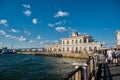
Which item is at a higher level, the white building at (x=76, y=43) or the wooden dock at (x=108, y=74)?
the white building at (x=76, y=43)

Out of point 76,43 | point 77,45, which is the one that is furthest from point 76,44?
point 76,43

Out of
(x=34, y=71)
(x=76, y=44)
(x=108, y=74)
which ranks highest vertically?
(x=76, y=44)

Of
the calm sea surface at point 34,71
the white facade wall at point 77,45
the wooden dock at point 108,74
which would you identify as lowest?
the calm sea surface at point 34,71

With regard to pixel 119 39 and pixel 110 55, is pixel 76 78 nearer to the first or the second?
pixel 110 55

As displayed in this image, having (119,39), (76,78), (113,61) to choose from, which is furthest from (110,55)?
(119,39)

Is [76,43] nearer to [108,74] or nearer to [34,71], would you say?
[34,71]

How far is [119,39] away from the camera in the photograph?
181ft

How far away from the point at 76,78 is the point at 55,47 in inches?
3811

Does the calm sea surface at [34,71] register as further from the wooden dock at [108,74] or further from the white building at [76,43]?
the white building at [76,43]

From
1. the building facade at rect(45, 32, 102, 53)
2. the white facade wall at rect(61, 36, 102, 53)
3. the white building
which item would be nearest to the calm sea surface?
the white facade wall at rect(61, 36, 102, 53)

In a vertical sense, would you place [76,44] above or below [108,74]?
above

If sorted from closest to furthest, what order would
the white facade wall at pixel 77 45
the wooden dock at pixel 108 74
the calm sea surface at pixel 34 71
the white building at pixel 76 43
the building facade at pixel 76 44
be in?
1. the wooden dock at pixel 108 74
2. the calm sea surface at pixel 34 71
3. the white facade wall at pixel 77 45
4. the building facade at pixel 76 44
5. the white building at pixel 76 43

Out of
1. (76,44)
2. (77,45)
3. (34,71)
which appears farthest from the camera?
(76,44)

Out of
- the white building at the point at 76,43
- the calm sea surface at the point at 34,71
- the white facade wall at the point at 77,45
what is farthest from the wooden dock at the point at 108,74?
the white building at the point at 76,43
